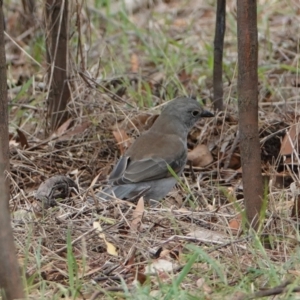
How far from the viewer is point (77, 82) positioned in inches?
293

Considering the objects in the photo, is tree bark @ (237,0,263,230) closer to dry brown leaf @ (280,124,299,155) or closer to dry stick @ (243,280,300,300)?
dry stick @ (243,280,300,300)

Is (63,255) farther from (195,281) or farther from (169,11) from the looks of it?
(169,11)

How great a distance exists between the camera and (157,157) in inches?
268

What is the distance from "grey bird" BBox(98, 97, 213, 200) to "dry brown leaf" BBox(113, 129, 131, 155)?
0.20m

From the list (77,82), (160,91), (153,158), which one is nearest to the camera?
(153,158)

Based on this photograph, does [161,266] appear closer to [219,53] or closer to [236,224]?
[236,224]

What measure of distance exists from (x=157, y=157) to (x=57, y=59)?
1.36 meters

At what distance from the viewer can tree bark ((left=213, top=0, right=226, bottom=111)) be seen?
7.02 metres

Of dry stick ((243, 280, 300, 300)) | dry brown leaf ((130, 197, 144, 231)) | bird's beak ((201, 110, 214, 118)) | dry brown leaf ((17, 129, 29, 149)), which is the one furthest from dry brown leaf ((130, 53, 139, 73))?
dry stick ((243, 280, 300, 300))

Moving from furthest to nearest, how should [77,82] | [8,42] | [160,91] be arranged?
[8,42] < [160,91] < [77,82]

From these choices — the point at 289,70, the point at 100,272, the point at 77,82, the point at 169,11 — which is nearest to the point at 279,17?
the point at 169,11

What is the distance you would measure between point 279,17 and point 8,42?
3.47 metres

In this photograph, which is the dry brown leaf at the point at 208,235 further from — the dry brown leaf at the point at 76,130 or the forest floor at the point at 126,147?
the dry brown leaf at the point at 76,130

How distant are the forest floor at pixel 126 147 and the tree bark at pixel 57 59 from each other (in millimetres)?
84
